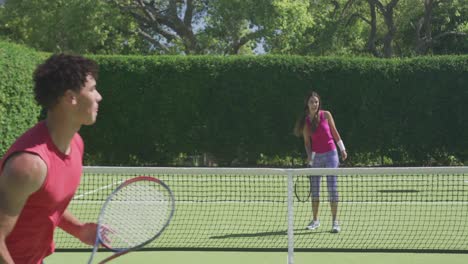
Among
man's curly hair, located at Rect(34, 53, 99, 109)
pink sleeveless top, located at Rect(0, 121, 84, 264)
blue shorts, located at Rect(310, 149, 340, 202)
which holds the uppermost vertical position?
man's curly hair, located at Rect(34, 53, 99, 109)

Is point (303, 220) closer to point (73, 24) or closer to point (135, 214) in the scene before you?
point (135, 214)

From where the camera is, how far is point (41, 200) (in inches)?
89.6

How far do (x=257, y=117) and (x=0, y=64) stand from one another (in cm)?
599

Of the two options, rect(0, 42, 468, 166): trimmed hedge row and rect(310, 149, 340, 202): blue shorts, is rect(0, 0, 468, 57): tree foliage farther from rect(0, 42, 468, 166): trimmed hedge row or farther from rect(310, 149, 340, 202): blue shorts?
rect(310, 149, 340, 202): blue shorts

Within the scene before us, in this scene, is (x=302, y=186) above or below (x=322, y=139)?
below

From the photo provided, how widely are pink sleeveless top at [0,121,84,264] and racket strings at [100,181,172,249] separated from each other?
381 mm

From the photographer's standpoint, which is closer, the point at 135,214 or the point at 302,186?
the point at 135,214

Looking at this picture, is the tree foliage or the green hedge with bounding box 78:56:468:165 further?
the tree foliage

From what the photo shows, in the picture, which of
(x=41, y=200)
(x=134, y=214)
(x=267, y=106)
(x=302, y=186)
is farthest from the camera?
(x=267, y=106)

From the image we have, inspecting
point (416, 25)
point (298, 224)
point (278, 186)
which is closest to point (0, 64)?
point (278, 186)

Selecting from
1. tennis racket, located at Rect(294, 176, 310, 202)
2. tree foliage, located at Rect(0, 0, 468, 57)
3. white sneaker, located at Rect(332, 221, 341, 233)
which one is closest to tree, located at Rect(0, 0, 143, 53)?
tree foliage, located at Rect(0, 0, 468, 57)

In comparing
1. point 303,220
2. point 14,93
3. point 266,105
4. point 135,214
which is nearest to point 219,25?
point 266,105

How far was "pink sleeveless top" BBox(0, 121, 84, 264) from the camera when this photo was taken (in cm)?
223

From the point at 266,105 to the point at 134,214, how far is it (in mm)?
12529
